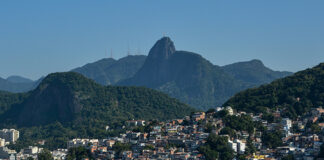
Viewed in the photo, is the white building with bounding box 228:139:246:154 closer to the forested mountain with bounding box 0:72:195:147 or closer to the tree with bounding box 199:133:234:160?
the tree with bounding box 199:133:234:160

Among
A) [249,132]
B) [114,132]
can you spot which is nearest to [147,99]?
[114,132]

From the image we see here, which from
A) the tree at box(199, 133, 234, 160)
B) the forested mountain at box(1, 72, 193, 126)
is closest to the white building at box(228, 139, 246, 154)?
the tree at box(199, 133, 234, 160)

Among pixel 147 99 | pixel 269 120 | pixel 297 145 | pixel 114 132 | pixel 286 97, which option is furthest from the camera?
pixel 147 99

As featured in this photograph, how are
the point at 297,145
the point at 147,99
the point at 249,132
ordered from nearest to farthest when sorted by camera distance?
the point at 297,145, the point at 249,132, the point at 147,99

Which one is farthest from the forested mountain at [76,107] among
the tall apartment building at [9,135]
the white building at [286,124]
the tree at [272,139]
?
the tree at [272,139]

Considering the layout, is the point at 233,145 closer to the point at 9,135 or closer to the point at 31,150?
the point at 31,150

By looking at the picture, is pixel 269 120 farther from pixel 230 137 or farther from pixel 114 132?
pixel 114 132

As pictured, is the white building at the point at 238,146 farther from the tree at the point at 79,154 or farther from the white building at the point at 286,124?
the tree at the point at 79,154
